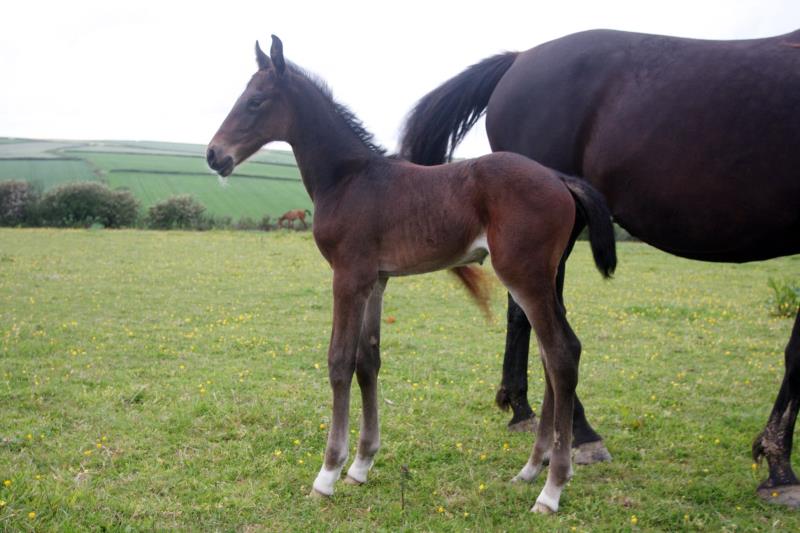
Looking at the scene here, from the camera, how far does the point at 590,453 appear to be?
4.89 meters

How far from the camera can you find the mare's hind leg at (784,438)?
14.0 feet

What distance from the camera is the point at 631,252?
848 inches

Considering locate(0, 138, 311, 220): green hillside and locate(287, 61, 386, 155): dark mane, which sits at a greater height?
locate(287, 61, 386, 155): dark mane

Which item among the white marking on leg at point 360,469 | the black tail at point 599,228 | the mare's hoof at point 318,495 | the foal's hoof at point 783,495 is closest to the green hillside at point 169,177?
the white marking on leg at point 360,469

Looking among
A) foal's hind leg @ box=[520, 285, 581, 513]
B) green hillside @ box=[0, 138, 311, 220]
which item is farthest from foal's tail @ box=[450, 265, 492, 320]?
green hillside @ box=[0, 138, 311, 220]

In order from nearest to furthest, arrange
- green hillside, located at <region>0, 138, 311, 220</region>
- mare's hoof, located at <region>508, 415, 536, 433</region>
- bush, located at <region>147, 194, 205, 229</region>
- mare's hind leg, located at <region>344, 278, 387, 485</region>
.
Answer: mare's hind leg, located at <region>344, 278, 387, 485</region>
mare's hoof, located at <region>508, 415, 536, 433</region>
bush, located at <region>147, 194, 205, 229</region>
green hillside, located at <region>0, 138, 311, 220</region>

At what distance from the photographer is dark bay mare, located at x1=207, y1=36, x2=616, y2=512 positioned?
378 centimetres

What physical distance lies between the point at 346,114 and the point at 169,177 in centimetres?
4921

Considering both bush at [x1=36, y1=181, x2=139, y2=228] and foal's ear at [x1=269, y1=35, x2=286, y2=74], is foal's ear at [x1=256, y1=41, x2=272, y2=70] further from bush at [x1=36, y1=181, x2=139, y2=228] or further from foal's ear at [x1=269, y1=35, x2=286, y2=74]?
bush at [x1=36, y1=181, x2=139, y2=228]

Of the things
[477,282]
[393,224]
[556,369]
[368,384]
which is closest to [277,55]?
[393,224]

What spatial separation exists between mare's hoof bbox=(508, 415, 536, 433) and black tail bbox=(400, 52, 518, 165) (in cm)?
222

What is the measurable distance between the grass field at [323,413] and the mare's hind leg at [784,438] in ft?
0.51

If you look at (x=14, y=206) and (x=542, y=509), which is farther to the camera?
(x=14, y=206)

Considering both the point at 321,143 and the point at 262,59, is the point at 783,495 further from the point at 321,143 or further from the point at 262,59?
the point at 262,59
